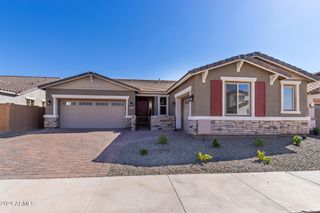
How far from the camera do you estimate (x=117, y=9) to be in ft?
33.6

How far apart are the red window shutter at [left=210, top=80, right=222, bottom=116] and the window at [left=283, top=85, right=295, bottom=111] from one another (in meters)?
4.11

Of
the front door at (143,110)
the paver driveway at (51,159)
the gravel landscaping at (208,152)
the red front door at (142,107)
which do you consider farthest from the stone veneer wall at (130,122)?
the gravel landscaping at (208,152)

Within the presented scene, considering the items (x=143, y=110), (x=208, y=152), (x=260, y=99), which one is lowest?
(x=208, y=152)

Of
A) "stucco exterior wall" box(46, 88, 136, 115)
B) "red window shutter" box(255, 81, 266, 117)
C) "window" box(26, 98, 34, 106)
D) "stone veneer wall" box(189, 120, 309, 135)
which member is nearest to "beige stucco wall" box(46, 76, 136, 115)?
"stucco exterior wall" box(46, 88, 136, 115)

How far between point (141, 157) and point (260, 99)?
7.26 meters

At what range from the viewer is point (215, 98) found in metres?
9.06

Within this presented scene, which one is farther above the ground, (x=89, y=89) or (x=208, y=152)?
(x=89, y=89)

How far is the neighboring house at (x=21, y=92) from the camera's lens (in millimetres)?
13802

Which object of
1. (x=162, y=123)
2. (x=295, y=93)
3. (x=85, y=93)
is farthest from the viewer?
(x=85, y=93)

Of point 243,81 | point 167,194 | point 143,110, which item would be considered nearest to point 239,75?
point 243,81

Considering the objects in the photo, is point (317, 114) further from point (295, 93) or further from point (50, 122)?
point (50, 122)

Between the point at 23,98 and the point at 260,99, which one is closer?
the point at 260,99

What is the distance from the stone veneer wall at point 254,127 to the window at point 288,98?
2.91 feet

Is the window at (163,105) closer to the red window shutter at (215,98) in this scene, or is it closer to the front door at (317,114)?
the red window shutter at (215,98)
